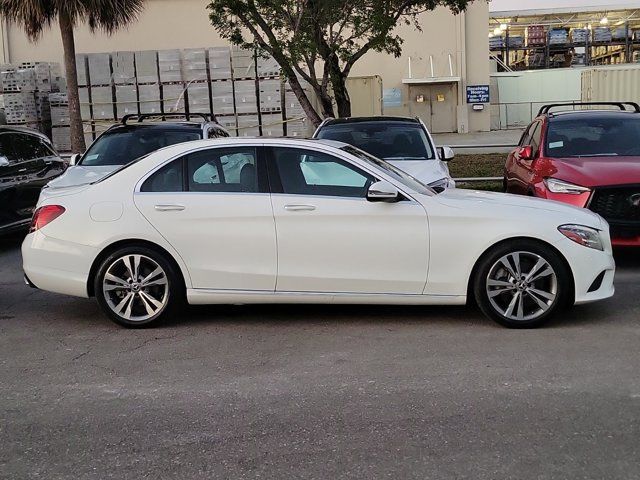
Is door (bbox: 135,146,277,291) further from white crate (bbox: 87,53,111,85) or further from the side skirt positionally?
white crate (bbox: 87,53,111,85)

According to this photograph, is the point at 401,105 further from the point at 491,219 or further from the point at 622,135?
the point at 491,219

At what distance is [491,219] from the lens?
233 inches

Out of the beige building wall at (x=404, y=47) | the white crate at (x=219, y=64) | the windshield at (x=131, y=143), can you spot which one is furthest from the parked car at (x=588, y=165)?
the beige building wall at (x=404, y=47)

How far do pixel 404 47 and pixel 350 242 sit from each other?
31130 millimetres

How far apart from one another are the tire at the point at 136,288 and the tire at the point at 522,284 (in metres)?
2.52

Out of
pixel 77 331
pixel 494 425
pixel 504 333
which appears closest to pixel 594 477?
pixel 494 425

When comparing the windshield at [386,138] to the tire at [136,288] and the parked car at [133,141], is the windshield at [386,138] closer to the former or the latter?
the parked car at [133,141]

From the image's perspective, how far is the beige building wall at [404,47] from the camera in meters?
33.4

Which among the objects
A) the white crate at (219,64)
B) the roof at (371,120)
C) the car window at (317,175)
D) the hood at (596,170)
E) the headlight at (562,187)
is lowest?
the headlight at (562,187)

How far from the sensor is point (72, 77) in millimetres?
17344

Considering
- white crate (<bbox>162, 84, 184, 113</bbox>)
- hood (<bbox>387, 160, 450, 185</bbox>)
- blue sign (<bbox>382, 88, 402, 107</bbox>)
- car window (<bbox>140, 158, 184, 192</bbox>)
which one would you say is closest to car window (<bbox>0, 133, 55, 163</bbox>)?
car window (<bbox>140, 158, 184, 192</bbox>)

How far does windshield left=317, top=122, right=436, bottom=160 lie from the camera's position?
→ 10.2 m

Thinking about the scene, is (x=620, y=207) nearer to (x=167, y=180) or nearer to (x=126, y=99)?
(x=167, y=180)

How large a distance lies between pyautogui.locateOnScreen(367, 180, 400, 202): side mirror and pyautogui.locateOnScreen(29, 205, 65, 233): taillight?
8.60 ft
